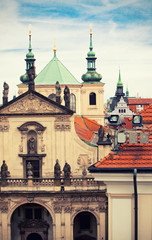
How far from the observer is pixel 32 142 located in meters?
33.8

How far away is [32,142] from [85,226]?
7.46m

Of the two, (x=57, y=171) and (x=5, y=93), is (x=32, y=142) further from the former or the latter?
(x=5, y=93)

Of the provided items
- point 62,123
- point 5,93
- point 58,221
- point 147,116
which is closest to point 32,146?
point 62,123

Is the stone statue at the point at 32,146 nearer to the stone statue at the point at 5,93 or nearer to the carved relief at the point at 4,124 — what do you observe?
the carved relief at the point at 4,124

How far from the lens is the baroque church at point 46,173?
3212 cm

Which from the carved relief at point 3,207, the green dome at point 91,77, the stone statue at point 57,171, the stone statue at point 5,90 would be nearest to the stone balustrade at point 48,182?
the stone statue at point 57,171

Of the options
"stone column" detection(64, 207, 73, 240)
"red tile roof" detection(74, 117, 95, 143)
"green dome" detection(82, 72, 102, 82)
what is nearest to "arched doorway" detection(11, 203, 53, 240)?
"stone column" detection(64, 207, 73, 240)

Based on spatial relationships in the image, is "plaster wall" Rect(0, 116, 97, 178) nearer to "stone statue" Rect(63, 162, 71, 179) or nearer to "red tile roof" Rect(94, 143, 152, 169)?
"stone statue" Rect(63, 162, 71, 179)

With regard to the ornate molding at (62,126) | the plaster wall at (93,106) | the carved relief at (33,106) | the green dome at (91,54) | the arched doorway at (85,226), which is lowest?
the arched doorway at (85,226)

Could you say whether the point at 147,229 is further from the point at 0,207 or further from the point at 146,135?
the point at 0,207

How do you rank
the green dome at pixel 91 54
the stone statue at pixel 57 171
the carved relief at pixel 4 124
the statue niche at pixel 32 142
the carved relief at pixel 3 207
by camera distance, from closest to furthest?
the stone statue at pixel 57 171 → the carved relief at pixel 3 207 → the statue niche at pixel 32 142 → the carved relief at pixel 4 124 → the green dome at pixel 91 54

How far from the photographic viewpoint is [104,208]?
3225cm

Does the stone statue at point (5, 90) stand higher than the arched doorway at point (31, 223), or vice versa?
the stone statue at point (5, 90)

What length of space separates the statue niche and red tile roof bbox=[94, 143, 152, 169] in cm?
2175
